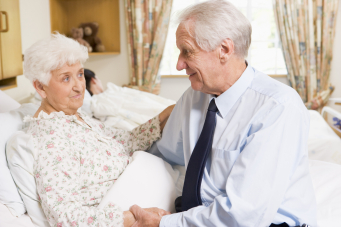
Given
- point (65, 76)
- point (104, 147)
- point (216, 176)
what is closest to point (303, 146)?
point (216, 176)

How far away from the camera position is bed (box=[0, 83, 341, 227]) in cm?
118

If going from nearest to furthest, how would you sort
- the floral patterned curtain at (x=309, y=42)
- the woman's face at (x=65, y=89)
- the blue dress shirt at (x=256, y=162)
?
the blue dress shirt at (x=256, y=162) → the woman's face at (x=65, y=89) → the floral patterned curtain at (x=309, y=42)

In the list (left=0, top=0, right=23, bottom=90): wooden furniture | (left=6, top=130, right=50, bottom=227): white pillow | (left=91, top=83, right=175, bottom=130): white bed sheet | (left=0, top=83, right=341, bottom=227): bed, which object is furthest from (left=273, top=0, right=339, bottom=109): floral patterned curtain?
(left=6, top=130, right=50, bottom=227): white pillow

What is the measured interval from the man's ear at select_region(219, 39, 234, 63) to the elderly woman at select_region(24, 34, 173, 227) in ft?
2.04

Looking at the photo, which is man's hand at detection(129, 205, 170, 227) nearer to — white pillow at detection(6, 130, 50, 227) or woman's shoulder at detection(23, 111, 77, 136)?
white pillow at detection(6, 130, 50, 227)

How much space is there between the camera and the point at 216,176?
3.59 ft

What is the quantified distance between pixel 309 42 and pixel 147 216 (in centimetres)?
368

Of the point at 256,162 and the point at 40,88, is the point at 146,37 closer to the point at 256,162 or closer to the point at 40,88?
the point at 40,88

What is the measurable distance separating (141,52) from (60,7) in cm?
111

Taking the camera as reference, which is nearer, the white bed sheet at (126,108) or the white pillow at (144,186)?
the white pillow at (144,186)

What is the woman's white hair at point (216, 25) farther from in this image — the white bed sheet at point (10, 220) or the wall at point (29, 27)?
the wall at point (29, 27)

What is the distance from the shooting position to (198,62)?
3.62ft

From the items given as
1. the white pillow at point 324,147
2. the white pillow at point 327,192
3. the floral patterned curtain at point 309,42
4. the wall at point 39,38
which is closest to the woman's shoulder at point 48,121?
the white pillow at point 327,192

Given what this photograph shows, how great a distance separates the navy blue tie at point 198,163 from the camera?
1.11 meters
